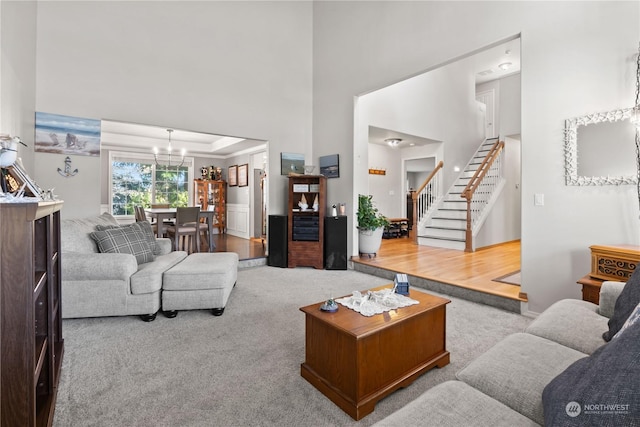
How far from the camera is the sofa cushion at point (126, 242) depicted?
304 centimetres

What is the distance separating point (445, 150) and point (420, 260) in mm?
3770

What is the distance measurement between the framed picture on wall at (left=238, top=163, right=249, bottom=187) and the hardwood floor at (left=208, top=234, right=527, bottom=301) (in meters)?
2.16

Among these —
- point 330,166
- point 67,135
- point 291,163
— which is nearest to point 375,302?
point 330,166

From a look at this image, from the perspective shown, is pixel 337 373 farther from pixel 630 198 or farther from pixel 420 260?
pixel 420 260

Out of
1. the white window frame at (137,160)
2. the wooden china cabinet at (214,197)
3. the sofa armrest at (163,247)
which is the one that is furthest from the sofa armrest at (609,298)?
the white window frame at (137,160)

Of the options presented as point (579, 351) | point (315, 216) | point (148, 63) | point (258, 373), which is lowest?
point (258, 373)

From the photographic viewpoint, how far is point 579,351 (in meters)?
1.43

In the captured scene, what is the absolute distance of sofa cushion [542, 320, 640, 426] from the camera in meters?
0.70

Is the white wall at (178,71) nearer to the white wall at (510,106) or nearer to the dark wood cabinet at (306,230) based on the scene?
Result: the dark wood cabinet at (306,230)

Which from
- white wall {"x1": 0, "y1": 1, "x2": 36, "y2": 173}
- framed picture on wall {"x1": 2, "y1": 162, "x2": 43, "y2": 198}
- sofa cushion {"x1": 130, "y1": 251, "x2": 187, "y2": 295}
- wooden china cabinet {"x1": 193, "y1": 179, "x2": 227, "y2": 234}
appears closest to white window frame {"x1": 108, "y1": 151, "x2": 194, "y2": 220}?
wooden china cabinet {"x1": 193, "y1": 179, "x2": 227, "y2": 234}

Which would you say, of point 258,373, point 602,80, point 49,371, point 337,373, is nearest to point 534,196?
point 602,80

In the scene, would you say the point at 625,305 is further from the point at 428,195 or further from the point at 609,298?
the point at 428,195

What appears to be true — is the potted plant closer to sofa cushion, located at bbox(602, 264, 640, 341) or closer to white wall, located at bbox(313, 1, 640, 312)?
white wall, located at bbox(313, 1, 640, 312)

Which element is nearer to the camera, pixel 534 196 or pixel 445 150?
pixel 534 196
